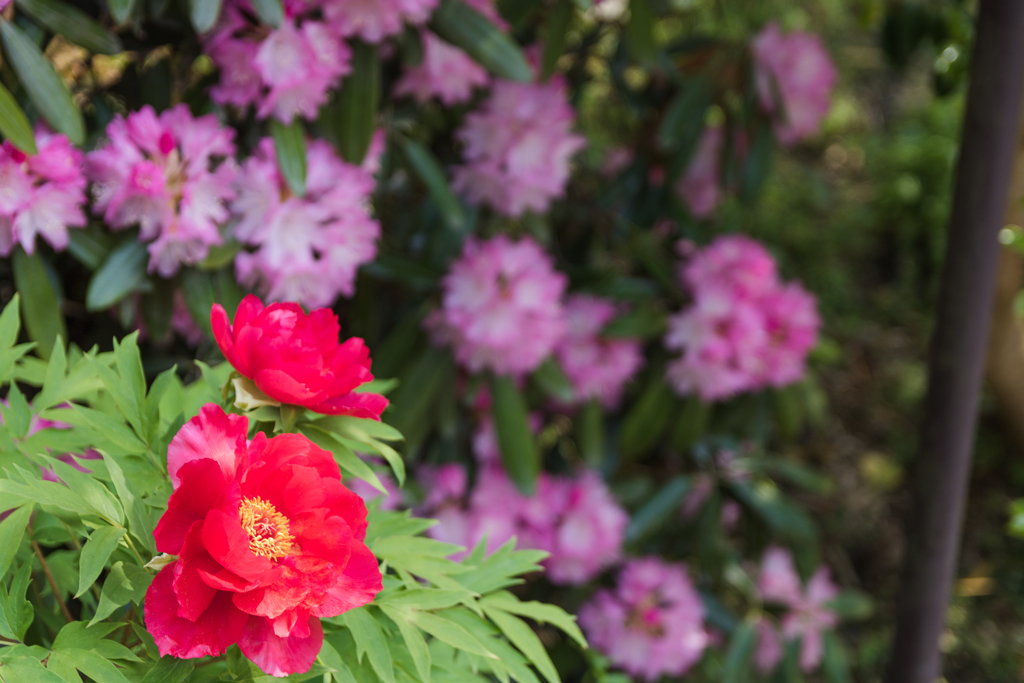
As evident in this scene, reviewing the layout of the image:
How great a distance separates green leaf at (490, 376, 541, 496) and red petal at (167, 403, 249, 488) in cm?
80

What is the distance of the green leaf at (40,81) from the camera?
82cm

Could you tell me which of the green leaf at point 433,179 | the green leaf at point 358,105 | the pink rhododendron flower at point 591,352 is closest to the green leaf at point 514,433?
the pink rhododendron flower at point 591,352

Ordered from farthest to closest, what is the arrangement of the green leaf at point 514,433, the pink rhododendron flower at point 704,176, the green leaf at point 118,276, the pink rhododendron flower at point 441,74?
the pink rhododendron flower at point 704,176 < the green leaf at point 514,433 < the pink rhododendron flower at point 441,74 < the green leaf at point 118,276

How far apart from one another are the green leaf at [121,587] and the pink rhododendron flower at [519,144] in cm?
84

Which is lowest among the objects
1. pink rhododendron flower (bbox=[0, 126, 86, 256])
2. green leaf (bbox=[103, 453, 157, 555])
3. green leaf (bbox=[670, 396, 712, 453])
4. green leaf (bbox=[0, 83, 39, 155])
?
green leaf (bbox=[670, 396, 712, 453])

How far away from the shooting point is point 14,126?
771 mm

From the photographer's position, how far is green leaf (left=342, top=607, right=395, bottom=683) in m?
0.50

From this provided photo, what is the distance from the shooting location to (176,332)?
3.67ft

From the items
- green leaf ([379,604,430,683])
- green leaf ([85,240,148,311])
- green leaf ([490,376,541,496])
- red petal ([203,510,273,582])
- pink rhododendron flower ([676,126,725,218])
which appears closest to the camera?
red petal ([203,510,273,582])

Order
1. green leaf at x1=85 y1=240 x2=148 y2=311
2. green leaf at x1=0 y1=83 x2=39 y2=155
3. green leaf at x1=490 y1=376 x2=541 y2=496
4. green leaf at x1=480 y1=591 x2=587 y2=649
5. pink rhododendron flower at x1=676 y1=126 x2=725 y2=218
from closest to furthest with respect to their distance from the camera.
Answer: green leaf at x1=480 y1=591 x2=587 y2=649
green leaf at x1=0 y1=83 x2=39 y2=155
green leaf at x1=85 y1=240 x2=148 y2=311
green leaf at x1=490 y1=376 x2=541 y2=496
pink rhododendron flower at x1=676 y1=126 x2=725 y2=218

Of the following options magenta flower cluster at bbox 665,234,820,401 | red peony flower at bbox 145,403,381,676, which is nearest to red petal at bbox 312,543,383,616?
red peony flower at bbox 145,403,381,676

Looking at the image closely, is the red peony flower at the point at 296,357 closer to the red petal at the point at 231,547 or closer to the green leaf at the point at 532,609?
the red petal at the point at 231,547

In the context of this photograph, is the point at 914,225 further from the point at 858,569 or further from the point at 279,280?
the point at 279,280

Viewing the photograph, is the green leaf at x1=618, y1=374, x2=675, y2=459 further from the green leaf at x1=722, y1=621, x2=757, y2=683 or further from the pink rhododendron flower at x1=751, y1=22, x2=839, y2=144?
the pink rhododendron flower at x1=751, y1=22, x2=839, y2=144
